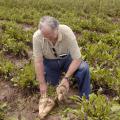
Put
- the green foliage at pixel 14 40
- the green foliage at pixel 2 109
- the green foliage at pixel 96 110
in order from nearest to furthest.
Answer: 1. the green foliage at pixel 96 110
2. the green foliage at pixel 2 109
3. the green foliage at pixel 14 40

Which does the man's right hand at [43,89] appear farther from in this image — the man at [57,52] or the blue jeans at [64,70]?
the blue jeans at [64,70]

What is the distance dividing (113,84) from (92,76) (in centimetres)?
44

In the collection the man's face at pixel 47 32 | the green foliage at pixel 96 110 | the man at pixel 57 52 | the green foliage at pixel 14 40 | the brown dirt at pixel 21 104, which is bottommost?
the brown dirt at pixel 21 104

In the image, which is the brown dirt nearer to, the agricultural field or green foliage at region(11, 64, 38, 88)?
the agricultural field

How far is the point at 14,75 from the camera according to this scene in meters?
7.52

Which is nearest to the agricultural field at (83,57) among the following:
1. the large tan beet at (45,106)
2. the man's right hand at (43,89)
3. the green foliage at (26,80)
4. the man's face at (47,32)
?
the green foliage at (26,80)

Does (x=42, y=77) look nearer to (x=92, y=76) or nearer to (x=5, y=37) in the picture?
(x=92, y=76)

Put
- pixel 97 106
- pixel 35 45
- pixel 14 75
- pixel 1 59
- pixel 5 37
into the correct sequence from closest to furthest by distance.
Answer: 1. pixel 97 106
2. pixel 35 45
3. pixel 14 75
4. pixel 1 59
5. pixel 5 37

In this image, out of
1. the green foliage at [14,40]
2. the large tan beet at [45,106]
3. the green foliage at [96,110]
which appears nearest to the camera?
the green foliage at [96,110]

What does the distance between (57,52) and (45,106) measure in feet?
2.91

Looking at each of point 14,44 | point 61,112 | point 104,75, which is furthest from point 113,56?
point 61,112

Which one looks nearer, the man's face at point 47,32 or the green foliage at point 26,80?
the man's face at point 47,32

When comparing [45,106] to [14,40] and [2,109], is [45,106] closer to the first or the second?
[2,109]

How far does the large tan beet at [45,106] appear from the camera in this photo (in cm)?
615
